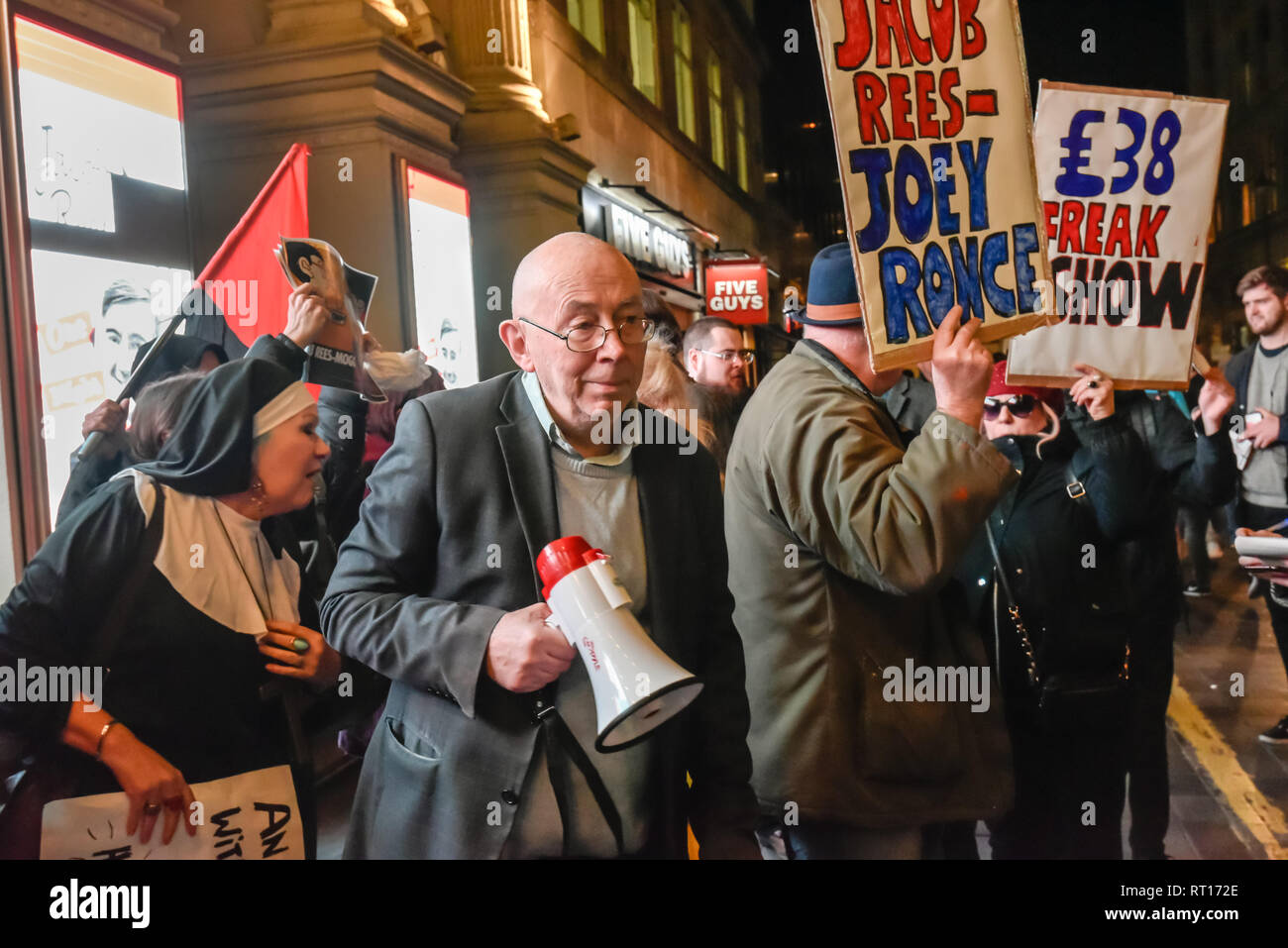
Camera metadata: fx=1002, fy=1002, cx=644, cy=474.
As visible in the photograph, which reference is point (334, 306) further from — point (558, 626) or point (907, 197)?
point (907, 197)

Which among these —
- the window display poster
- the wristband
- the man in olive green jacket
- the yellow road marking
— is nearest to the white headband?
the window display poster

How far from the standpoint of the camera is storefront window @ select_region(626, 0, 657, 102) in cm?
354

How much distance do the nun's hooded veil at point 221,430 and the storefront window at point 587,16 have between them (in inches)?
63.7

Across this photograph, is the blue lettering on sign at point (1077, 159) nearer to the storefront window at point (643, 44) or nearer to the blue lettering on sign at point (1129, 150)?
the blue lettering on sign at point (1129, 150)

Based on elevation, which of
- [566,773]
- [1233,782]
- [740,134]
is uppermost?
[740,134]

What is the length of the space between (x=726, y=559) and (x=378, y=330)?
5.34 ft

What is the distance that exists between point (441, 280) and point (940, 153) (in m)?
1.66

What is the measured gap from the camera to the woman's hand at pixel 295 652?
9.18 ft

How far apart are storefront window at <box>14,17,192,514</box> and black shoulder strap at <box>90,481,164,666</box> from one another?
16.4 inches

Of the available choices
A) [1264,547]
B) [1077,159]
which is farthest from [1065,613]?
[1077,159]

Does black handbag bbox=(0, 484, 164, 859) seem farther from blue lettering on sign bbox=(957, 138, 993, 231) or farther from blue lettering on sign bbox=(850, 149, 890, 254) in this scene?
blue lettering on sign bbox=(957, 138, 993, 231)

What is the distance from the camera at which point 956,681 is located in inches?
92.4

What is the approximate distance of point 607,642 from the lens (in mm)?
1929
